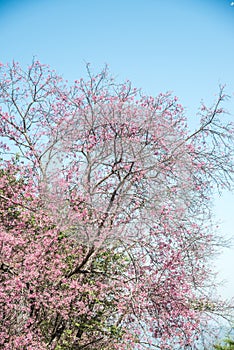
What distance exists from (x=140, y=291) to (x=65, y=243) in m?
2.06

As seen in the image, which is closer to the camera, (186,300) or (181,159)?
(186,300)

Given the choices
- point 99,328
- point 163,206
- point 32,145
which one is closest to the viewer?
point 163,206

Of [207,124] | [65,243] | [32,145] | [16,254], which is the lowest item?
[16,254]

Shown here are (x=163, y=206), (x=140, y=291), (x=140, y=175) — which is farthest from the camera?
(x=140, y=175)

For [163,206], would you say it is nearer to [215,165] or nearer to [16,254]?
[215,165]

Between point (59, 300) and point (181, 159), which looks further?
point (181, 159)

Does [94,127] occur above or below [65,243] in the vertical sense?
above

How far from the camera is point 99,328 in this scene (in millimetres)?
7375

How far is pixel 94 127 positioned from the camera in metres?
7.62

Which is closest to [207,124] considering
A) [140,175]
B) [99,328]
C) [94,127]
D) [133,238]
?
[140,175]

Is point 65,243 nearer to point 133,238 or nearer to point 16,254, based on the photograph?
point 16,254

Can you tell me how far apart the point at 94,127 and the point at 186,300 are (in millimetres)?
3734

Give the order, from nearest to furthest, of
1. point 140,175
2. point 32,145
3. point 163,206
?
1. point 163,206
2. point 140,175
3. point 32,145

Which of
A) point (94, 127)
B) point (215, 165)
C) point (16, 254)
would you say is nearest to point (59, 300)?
point (16, 254)
